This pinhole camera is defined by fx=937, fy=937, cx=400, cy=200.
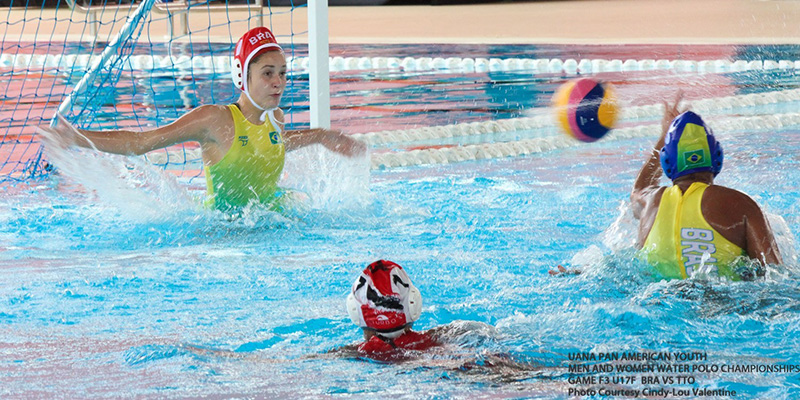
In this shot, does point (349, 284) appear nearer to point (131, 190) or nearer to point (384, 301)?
point (384, 301)

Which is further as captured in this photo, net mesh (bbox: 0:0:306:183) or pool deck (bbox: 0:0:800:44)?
pool deck (bbox: 0:0:800:44)

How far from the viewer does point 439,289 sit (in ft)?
11.2

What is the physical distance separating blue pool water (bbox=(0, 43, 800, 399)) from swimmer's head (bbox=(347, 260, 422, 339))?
0.11 metres

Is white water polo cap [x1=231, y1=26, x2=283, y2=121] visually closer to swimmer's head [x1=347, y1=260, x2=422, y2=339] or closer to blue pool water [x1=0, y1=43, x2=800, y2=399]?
blue pool water [x1=0, y1=43, x2=800, y2=399]

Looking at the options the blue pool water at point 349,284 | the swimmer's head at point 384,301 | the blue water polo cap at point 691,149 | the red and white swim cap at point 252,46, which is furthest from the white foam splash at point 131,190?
the blue water polo cap at point 691,149

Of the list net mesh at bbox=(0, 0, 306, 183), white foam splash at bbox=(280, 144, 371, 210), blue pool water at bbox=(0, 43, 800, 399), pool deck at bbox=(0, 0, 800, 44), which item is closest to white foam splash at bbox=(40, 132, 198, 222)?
blue pool water at bbox=(0, 43, 800, 399)

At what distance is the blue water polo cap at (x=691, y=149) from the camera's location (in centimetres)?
297

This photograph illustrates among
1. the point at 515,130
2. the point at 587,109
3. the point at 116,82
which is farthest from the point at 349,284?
the point at 515,130

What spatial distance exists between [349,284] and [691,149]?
132 centimetres

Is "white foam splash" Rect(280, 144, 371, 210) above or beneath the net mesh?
beneath

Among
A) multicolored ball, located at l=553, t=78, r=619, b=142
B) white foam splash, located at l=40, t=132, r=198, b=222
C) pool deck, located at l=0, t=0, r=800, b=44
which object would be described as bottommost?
white foam splash, located at l=40, t=132, r=198, b=222

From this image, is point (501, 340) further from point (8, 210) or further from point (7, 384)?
point (8, 210)

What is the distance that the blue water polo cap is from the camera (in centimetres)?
297

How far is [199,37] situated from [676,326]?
1225cm
